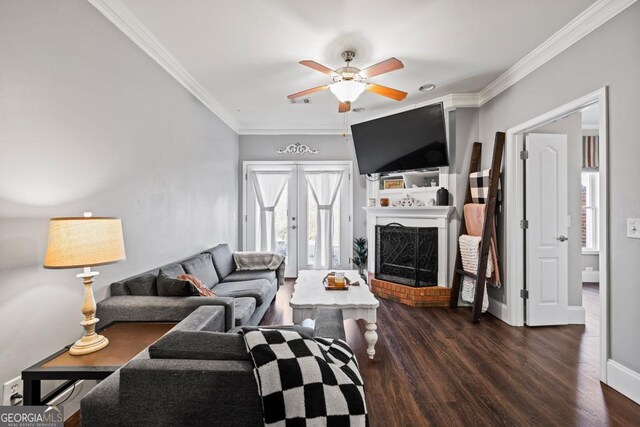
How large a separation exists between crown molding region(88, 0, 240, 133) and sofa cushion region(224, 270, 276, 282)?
88.3 inches

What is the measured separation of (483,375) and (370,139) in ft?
10.5

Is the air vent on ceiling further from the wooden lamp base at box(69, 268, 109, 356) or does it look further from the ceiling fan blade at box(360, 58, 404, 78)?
the wooden lamp base at box(69, 268, 109, 356)

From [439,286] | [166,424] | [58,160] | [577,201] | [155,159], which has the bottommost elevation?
[439,286]

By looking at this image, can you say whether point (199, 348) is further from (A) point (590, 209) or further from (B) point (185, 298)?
(A) point (590, 209)

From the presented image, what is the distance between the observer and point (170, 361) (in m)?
1.08

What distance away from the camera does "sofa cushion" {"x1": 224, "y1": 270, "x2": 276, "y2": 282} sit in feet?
11.2

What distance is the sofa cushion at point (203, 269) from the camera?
9.36 ft

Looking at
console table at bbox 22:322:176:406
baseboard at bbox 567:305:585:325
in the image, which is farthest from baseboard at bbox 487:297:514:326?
console table at bbox 22:322:176:406

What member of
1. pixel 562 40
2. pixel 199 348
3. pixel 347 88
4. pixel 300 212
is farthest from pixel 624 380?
pixel 300 212

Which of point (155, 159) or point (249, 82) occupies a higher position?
point (249, 82)

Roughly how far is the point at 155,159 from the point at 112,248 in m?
1.39

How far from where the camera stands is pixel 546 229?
3168mm

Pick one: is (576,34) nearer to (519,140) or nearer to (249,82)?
(519,140)

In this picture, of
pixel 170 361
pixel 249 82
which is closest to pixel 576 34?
pixel 249 82
